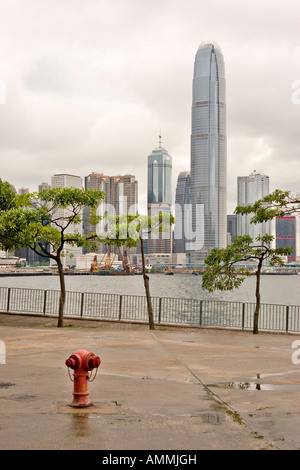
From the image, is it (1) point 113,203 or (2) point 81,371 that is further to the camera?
(1) point 113,203

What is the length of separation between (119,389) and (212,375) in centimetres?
258

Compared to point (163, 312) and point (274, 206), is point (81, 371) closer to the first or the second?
point (274, 206)

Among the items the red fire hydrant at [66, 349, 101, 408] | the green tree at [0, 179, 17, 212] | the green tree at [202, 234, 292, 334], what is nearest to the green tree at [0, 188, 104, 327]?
the green tree at [0, 179, 17, 212]

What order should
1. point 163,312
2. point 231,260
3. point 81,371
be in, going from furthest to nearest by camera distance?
point 163,312, point 231,260, point 81,371

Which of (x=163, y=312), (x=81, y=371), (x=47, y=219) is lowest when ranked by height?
(x=163, y=312)

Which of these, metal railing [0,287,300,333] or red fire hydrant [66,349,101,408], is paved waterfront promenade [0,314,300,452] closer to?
red fire hydrant [66,349,101,408]

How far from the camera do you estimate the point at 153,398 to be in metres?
8.92

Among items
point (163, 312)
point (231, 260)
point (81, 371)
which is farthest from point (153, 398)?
point (163, 312)

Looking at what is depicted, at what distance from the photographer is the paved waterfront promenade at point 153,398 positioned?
6.55m

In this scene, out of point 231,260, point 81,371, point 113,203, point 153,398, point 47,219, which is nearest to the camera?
point 81,371

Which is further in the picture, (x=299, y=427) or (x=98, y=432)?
(x=299, y=427)
